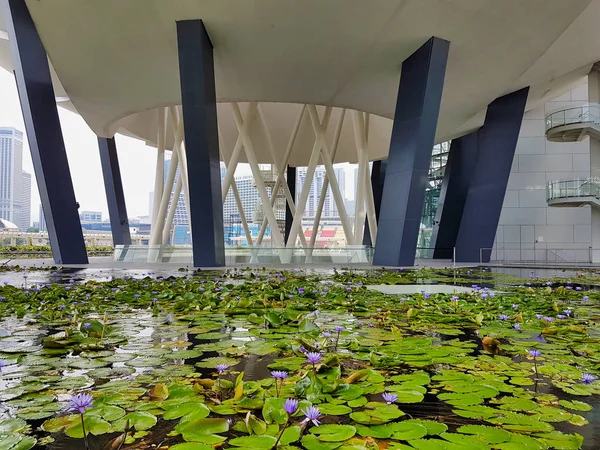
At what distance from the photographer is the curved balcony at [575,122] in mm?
24812

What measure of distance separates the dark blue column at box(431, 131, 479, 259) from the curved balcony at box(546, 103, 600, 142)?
22.2 ft

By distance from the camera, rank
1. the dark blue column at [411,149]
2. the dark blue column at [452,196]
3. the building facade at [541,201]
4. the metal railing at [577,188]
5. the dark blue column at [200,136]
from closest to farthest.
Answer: the dark blue column at [200,136], the dark blue column at [411,149], the metal railing at [577,188], the building facade at [541,201], the dark blue column at [452,196]

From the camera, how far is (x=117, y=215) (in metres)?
31.0

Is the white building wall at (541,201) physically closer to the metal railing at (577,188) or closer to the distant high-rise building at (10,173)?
the metal railing at (577,188)

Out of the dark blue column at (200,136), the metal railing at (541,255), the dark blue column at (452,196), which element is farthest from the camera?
the dark blue column at (452,196)

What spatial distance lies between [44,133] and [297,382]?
18.1m

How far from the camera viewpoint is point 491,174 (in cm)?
2448

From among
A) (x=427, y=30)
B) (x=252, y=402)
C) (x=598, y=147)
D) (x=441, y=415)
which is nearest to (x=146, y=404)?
(x=252, y=402)

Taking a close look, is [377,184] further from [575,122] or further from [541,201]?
[575,122]

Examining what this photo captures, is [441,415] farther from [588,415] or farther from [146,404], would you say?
[146,404]

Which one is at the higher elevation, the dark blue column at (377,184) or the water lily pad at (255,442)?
the dark blue column at (377,184)

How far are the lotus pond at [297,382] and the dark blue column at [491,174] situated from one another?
68.3 ft

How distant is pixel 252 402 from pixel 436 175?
146ft

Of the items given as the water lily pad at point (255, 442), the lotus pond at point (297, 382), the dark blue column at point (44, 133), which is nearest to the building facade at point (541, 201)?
the dark blue column at point (44, 133)
